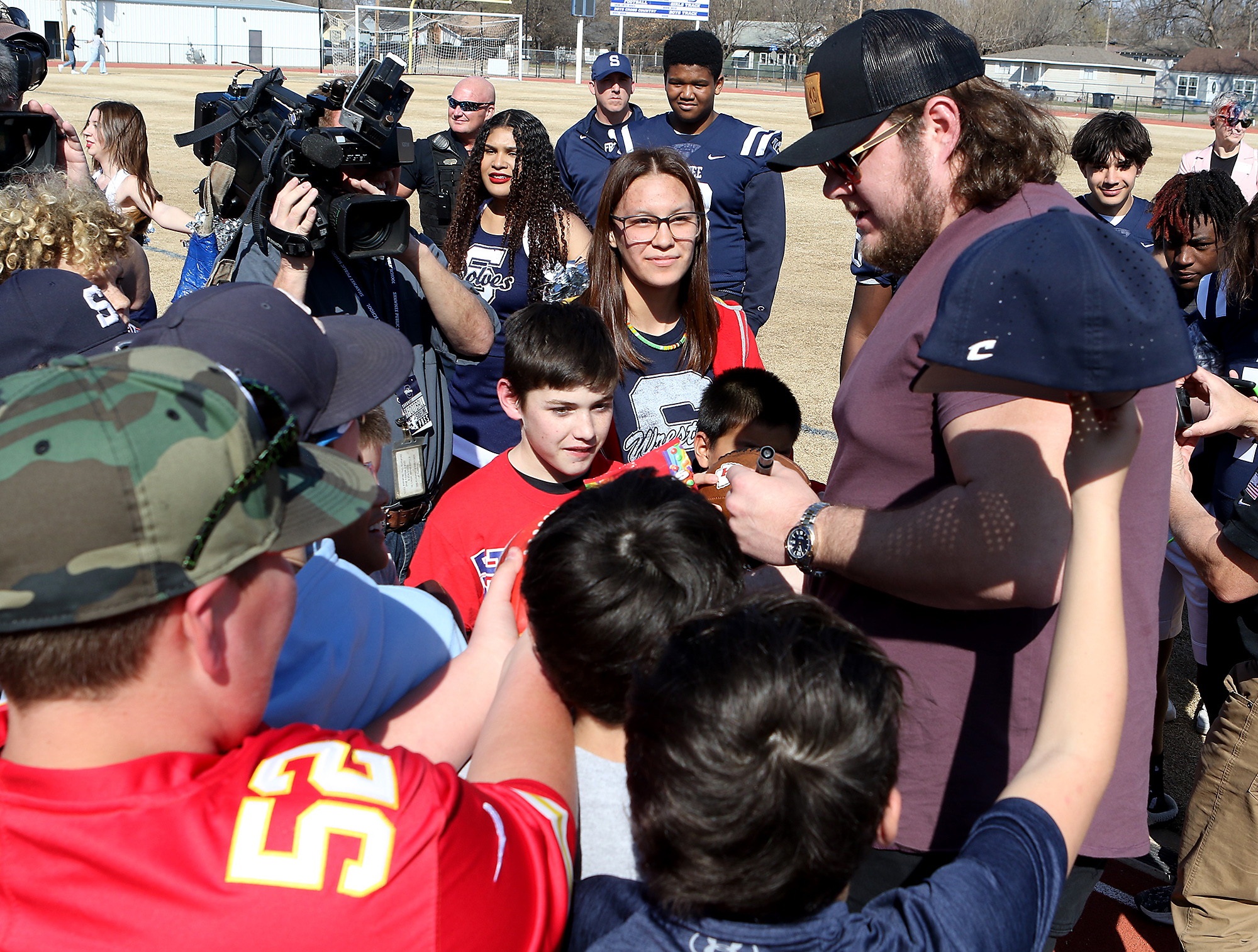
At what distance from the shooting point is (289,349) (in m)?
1.90

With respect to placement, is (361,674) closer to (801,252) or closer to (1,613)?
(1,613)

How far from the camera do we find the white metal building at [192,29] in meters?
56.8

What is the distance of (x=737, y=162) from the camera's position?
605cm

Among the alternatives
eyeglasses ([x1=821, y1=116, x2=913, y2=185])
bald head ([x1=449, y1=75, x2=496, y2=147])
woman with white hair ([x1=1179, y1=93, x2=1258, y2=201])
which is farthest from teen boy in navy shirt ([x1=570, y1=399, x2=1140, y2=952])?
woman with white hair ([x1=1179, y1=93, x2=1258, y2=201])

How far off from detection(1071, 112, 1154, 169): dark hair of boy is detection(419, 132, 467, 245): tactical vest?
383cm

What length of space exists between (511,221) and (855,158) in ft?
9.73

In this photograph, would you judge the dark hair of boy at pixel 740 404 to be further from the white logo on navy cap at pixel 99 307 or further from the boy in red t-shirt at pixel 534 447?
the white logo on navy cap at pixel 99 307

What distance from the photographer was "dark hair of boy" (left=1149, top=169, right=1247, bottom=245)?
4.23 metres

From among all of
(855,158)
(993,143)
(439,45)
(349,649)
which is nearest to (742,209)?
(855,158)

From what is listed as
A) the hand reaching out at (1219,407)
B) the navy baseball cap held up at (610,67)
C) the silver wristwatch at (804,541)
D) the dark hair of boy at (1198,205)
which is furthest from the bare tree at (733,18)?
the silver wristwatch at (804,541)

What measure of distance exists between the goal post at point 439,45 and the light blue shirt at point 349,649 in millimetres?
52945

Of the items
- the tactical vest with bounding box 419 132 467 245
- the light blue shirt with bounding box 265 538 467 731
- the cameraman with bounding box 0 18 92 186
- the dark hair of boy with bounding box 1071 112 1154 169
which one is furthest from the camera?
the dark hair of boy with bounding box 1071 112 1154 169

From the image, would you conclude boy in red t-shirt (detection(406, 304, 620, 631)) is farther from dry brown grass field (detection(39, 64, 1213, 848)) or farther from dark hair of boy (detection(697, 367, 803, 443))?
dry brown grass field (detection(39, 64, 1213, 848))

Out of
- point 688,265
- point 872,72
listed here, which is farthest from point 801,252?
point 872,72
